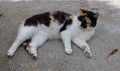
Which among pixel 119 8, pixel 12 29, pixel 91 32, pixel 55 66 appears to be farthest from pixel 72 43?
pixel 119 8

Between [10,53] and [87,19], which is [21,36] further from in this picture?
[87,19]

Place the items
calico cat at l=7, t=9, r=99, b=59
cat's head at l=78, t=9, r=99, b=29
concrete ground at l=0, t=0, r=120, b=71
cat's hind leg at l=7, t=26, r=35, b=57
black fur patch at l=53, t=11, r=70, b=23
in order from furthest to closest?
black fur patch at l=53, t=11, r=70, b=23 < cat's head at l=78, t=9, r=99, b=29 < calico cat at l=7, t=9, r=99, b=59 < cat's hind leg at l=7, t=26, r=35, b=57 < concrete ground at l=0, t=0, r=120, b=71

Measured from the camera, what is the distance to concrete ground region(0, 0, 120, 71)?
3.57 meters

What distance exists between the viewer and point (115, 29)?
14.5 ft

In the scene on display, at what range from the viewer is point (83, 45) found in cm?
386

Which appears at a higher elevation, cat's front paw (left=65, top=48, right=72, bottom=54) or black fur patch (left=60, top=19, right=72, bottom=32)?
black fur patch (left=60, top=19, right=72, bottom=32)

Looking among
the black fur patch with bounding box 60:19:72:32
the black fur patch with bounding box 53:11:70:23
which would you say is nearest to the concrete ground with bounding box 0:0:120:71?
the black fur patch with bounding box 60:19:72:32

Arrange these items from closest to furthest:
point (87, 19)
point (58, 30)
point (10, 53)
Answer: point (10, 53) < point (87, 19) < point (58, 30)

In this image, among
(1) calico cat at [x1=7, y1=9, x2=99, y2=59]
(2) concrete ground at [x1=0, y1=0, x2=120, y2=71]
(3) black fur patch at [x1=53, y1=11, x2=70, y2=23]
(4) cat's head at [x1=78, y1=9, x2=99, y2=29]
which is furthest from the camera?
(3) black fur patch at [x1=53, y1=11, x2=70, y2=23]

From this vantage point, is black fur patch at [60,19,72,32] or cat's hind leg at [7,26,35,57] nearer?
cat's hind leg at [7,26,35,57]

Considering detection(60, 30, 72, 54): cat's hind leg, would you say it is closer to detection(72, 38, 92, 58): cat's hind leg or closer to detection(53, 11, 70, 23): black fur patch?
detection(72, 38, 92, 58): cat's hind leg

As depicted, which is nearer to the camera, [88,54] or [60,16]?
[88,54]

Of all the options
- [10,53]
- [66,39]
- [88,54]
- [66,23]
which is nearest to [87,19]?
[66,23]

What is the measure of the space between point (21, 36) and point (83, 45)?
874mm
